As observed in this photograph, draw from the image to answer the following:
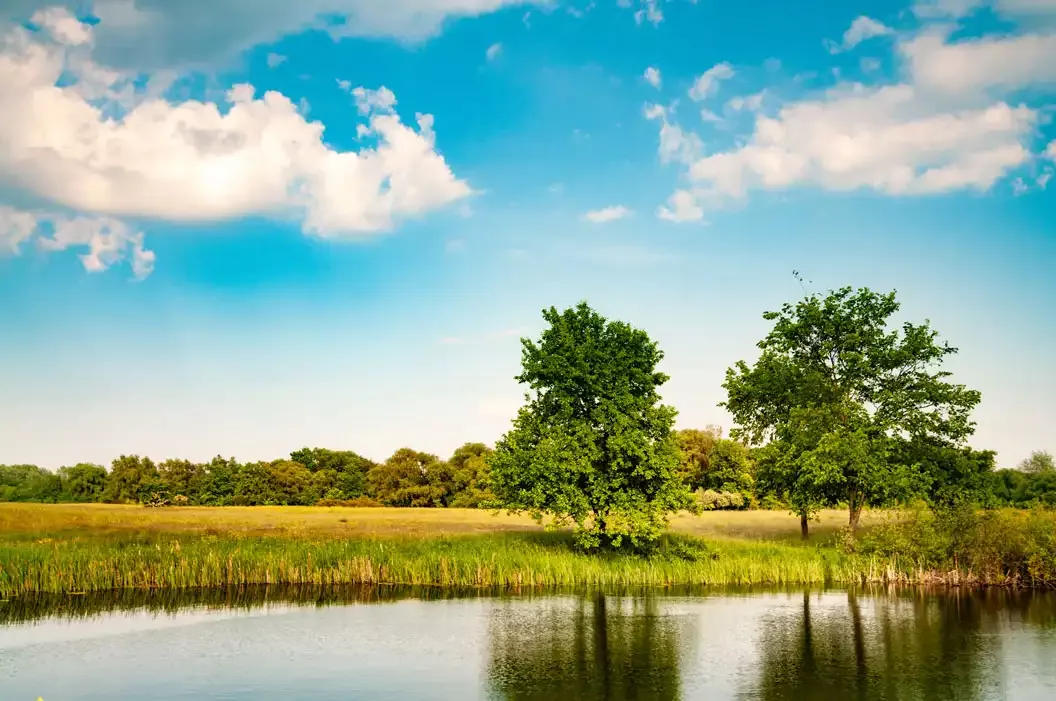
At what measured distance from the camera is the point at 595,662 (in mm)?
23297

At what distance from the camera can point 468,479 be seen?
395ft

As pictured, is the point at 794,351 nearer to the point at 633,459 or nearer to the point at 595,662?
the point at 633,459

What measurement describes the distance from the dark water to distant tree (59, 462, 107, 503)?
90083 millimetres

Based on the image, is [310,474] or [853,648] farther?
[310,474]

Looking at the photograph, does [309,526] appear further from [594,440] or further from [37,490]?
[37,490]

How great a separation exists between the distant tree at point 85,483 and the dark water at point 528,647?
9008 centimetres

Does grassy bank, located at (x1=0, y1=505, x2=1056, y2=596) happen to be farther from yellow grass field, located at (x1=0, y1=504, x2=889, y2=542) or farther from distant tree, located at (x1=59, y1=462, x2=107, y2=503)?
distant tree, located at (x1=59, y1=462, x2=107, y2=503)

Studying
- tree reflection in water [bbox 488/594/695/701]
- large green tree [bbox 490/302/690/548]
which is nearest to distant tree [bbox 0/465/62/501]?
large green tree [bbox 490/302/690/548]

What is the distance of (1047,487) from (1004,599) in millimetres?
61439

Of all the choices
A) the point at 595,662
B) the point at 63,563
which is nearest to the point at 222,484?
the point at 63,563

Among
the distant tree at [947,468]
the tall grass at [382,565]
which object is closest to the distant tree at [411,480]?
the tall grass at [382,565]

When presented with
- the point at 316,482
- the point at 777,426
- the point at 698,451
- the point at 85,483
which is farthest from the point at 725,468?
the point at 85,483

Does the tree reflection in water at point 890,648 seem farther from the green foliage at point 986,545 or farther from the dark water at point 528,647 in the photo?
the green foliage at point 986,545

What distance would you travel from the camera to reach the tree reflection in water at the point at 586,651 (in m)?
20.4
